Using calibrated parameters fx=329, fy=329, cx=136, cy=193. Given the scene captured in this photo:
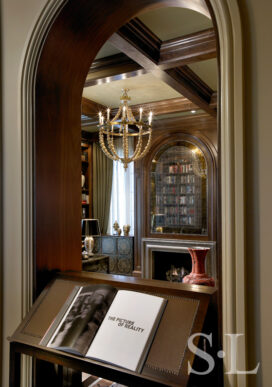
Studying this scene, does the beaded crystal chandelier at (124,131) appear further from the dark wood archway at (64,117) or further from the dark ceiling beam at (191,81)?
the dark wood archway at (64,117)

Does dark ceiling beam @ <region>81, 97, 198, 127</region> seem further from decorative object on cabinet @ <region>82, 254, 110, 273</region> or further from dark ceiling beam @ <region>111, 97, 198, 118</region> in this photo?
decorative object on cabinet @ <region>82, 254, 110, 273</region>

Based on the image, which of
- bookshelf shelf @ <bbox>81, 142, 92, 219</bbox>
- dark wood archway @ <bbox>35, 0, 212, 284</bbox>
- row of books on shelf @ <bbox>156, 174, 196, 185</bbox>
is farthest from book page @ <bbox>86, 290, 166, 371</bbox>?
bookshelf shelf @ <bbox>81, 142, 92, 219</bbox>

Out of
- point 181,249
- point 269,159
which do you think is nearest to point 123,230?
point 181,249

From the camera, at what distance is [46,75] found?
5.76 feet

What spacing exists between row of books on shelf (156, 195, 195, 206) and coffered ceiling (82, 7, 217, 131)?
1510mm

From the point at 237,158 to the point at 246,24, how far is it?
463 millimetres

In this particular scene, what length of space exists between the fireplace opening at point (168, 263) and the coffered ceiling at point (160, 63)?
257cm

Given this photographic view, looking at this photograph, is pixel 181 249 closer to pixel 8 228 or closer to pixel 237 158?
pixel 8 228

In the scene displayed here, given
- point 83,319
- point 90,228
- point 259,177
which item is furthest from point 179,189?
point 259,177

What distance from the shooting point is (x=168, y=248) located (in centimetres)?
572

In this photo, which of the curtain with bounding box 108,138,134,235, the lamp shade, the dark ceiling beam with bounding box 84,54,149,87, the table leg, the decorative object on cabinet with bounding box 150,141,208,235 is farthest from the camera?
the curtain with bounding box 108,138,134,235

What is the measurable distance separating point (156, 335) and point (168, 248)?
4587 millimetres

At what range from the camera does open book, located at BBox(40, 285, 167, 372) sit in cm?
117

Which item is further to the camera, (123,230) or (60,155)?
(123,230)
